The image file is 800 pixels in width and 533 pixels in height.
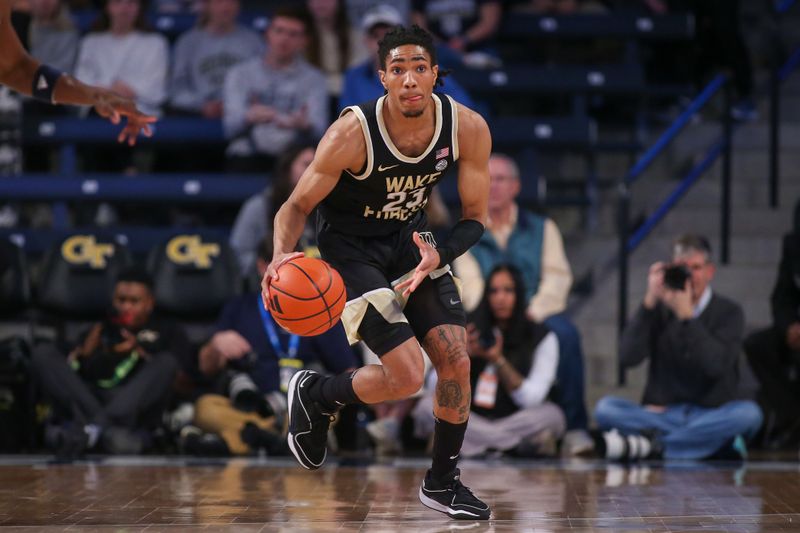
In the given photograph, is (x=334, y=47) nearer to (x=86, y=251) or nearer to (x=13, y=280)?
(x=86, y=251)

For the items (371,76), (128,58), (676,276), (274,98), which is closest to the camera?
(676,276)

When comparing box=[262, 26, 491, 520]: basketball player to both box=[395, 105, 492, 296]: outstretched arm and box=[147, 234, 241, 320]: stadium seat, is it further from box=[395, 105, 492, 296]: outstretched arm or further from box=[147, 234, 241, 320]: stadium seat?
box=[147, 234, 241, 320]: stadium seat

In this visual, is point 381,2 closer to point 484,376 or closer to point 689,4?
point 689,4

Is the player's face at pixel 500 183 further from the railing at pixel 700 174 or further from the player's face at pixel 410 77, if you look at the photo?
the player's face at pixel 410 77

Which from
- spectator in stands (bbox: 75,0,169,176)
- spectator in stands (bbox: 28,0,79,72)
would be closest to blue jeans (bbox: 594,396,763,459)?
spectator in stands (bbox: 75,0,169,176)

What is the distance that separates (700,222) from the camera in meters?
9.57

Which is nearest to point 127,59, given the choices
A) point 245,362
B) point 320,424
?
point 245,362

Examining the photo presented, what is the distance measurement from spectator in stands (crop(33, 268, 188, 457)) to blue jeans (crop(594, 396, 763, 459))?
2.56 m

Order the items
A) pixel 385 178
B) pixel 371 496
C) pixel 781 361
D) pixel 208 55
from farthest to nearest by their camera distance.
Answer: pixel 208 55
pixel 781 361
pixel 371 496
pixel 385 178

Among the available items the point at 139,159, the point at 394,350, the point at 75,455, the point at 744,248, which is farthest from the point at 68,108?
the point at 394,350

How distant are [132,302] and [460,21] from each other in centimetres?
365

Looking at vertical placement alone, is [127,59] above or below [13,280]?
above

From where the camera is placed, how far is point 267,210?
8602 mm

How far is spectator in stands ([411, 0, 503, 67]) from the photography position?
1019cm
